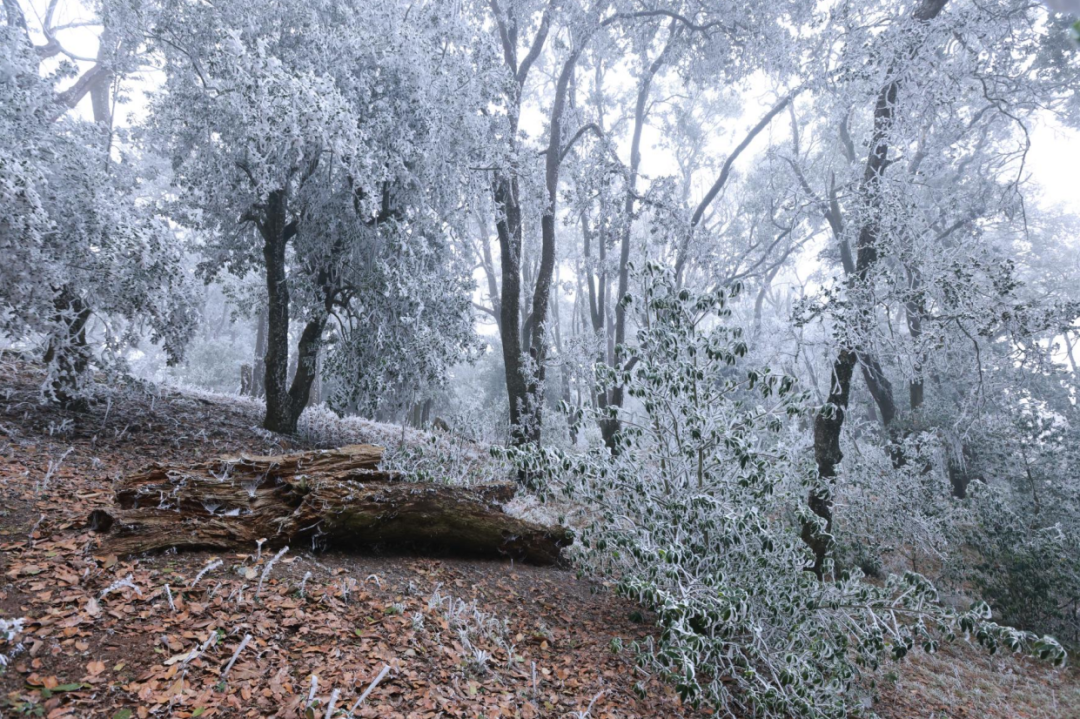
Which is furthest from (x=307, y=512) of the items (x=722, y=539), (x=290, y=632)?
(x=722, y=539)

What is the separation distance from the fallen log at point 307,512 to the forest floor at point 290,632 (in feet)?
0.57

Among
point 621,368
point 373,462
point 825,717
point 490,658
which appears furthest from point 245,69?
point 825,717

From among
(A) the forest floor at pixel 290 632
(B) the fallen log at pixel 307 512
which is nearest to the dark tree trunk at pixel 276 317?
(A) the forest floor at pixel 290 632

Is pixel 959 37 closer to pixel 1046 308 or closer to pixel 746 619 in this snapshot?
pixel 1046 308

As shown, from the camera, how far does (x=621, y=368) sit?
533 centimetres

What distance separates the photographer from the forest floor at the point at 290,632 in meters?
3.21

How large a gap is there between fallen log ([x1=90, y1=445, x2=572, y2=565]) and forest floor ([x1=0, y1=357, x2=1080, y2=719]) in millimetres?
175

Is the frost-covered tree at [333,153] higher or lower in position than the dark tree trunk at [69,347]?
higher

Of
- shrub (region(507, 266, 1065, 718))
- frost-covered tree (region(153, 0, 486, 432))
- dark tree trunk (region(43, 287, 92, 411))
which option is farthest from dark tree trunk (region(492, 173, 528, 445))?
dark tree trunk (region(43, 287, 92, 411))

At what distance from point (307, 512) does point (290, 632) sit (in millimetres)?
1307

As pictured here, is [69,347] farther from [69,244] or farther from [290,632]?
[290,632]

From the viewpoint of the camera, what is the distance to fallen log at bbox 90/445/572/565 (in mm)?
4512

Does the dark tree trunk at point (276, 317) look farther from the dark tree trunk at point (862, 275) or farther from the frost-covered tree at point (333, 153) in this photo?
the dark tree trunk at point (862, 275)

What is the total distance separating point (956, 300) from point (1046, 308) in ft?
2.99
